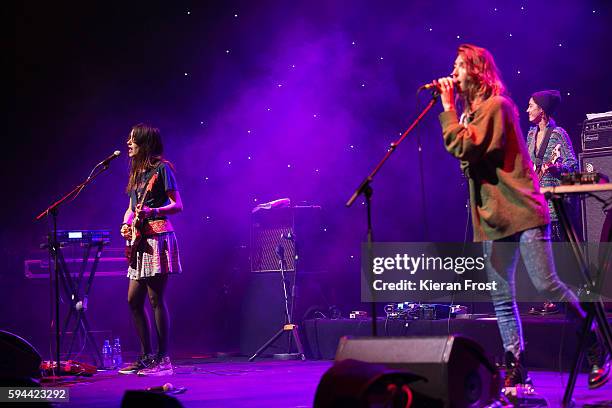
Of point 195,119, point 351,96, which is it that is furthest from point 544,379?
point 195,119

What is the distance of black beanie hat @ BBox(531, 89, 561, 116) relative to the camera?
706cm

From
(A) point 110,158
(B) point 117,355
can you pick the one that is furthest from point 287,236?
(A) point 110,158

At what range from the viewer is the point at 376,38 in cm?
925

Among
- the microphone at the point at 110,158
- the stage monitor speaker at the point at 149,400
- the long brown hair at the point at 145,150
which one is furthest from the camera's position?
the long brown hair at the point at 145,150

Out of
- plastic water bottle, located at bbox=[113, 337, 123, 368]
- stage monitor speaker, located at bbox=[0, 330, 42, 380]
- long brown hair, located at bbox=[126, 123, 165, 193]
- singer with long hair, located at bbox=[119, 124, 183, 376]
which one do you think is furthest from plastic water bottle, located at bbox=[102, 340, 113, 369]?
stage monitor speaker, located at bbox=[0, 330, 42, 380]

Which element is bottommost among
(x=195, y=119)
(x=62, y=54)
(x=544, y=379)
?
(x=544, y=379)

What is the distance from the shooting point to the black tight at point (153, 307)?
6.52 meters

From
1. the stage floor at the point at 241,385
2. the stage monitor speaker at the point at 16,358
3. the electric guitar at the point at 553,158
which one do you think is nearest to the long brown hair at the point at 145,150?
the stage floor at the point at 241,385

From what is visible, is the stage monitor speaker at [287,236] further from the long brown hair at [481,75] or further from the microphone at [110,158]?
the long brown hair at [481,75]

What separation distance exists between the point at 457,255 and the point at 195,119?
348 cm

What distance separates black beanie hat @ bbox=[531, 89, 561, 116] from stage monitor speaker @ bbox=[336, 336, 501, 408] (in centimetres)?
378

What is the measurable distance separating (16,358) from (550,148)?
15.4ft

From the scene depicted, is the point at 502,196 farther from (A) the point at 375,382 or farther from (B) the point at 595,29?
(B) the point at 595,29

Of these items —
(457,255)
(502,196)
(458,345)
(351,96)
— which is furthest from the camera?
(351,96)
